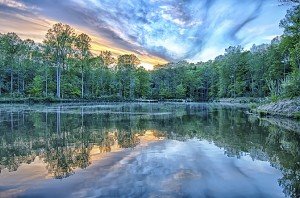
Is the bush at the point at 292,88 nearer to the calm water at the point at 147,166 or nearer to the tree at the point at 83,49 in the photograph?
the calm water at the point at 147,166

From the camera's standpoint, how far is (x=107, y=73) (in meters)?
107

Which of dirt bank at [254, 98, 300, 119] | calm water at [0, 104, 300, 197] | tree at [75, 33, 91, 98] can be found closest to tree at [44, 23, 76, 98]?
A: tree at [75, 33, 91, 98]

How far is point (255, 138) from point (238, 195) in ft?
28.1

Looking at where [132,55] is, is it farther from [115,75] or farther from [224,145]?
[224,145]

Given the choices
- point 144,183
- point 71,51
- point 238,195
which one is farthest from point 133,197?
point 71,51

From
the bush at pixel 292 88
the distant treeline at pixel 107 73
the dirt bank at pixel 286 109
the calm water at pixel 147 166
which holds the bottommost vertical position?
the calm water at pixel 147 166

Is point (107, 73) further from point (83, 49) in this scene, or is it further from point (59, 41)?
point (59, 41)

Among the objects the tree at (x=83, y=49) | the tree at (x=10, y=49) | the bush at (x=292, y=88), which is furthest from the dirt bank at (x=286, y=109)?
A: the tree at (x=10, y=49)

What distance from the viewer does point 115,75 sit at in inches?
4338

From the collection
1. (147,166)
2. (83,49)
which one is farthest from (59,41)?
(147,166)

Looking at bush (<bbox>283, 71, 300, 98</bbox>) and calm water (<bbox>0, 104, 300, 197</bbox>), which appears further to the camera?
bush (<bbox>283, 71, 300, 98</bbox>)

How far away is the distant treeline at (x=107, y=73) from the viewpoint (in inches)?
3009

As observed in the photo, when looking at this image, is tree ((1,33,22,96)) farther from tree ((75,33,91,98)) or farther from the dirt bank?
the dirt bank

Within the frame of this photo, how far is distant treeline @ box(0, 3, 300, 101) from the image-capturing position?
7644cm
